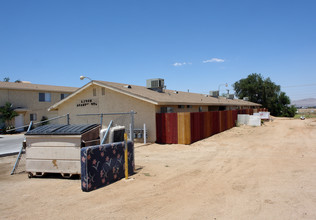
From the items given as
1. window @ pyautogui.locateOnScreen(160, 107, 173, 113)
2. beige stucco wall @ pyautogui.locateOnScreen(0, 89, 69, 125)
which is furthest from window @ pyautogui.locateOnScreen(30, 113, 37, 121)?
window @ pyautogui.locateOnScreen(160, 107, 173, 113)

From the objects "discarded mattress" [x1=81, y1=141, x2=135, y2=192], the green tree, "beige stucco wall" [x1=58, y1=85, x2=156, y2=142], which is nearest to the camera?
"discarded mattress" [x1=81, y1=141, x2=135, y2=192]

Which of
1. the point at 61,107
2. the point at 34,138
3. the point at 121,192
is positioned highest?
the point at 61,107

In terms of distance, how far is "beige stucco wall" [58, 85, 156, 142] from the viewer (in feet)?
48.6

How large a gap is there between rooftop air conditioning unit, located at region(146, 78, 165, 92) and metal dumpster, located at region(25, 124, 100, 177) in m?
12.3

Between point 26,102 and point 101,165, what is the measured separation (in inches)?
1126

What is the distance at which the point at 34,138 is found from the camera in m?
7.44

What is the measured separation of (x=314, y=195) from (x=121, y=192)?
14.9 feet

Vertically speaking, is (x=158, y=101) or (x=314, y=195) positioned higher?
(x=158, y=101)

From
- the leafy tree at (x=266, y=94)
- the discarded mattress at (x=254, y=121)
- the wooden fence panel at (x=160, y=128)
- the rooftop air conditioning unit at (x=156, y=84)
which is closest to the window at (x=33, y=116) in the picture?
the rooftop air conditioning unit at (x=156, y=84)

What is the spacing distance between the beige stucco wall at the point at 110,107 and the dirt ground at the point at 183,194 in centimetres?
584

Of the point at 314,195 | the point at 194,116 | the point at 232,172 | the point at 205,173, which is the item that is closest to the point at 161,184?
the point at 205,173

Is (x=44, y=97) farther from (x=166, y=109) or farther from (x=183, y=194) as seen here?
(x=183, y=194)

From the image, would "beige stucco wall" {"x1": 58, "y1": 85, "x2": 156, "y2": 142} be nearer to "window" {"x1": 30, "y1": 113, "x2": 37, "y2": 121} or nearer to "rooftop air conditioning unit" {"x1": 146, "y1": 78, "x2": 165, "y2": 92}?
"rooftop air conditioning unit" {"x1": 146, "y1": 78, "x2": 165, "y2": 92}

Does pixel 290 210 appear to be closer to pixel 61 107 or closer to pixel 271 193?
pixel 271 193
